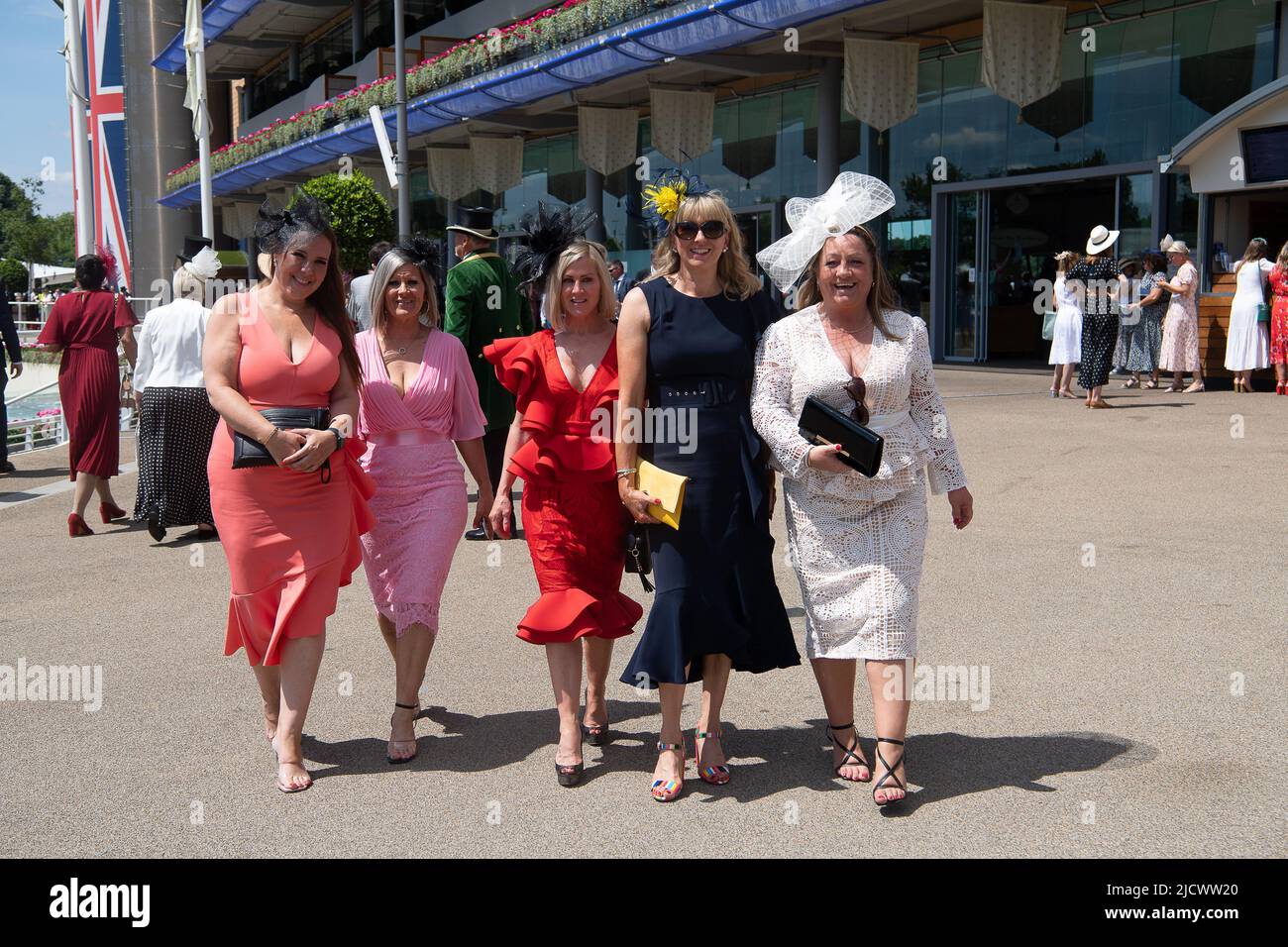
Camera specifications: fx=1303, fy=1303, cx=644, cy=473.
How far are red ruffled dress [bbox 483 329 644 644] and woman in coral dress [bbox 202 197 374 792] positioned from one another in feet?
2.09

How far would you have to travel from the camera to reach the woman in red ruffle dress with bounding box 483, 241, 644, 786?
451 cm

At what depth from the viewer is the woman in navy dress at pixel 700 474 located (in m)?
4.24

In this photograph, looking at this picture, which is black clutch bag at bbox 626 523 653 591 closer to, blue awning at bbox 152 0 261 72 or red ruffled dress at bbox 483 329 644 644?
red ruffled dress at bbox 483 329 644 644

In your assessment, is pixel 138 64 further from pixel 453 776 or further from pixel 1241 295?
pixel 453 776

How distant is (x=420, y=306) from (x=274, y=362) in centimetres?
71

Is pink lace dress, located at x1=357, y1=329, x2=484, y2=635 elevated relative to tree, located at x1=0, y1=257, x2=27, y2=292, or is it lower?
lower

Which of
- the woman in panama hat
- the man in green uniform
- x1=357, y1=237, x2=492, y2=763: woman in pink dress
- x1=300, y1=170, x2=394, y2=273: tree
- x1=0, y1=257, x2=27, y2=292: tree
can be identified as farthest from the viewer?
x1=0, y1=257, x2=27, y2=292: tree

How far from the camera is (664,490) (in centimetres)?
420

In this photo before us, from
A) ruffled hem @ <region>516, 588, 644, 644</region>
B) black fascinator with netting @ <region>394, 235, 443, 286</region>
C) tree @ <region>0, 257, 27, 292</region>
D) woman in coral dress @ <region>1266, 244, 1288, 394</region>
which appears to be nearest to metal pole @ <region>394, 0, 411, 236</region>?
woman in coral dress @ <region>1266, 244, 1288, 394</region>

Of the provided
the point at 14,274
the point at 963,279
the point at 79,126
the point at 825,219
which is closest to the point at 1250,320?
the point at 963,279

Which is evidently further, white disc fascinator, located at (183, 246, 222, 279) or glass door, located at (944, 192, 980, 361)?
glass door, located at (944, 192, 980, 361)

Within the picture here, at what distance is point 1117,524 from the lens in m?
8.41

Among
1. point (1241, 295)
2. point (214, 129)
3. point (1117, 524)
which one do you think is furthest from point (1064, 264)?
point (214, 129)

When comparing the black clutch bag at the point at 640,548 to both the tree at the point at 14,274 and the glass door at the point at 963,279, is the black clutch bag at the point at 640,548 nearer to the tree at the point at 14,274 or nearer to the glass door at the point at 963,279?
the glass door at the point at 963,279
